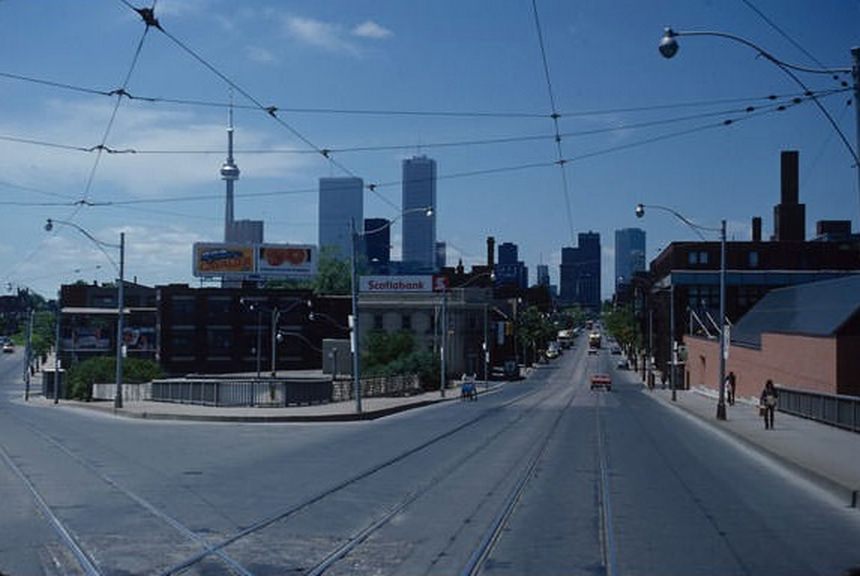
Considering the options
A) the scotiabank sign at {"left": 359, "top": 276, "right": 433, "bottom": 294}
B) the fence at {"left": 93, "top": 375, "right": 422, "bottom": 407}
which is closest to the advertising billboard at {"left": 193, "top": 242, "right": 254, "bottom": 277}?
the scotiabank sign at {"left": 359, "top": 276, "right": 433, "bottom": 294}

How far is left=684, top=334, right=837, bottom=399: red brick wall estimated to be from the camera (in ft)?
139

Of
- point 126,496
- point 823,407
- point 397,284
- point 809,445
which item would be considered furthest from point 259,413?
point 397,284

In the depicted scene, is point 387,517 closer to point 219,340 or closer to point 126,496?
point 126,496

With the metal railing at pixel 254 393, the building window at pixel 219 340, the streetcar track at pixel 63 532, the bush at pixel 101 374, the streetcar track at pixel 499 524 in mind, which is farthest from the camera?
the building window at pixel 219 340

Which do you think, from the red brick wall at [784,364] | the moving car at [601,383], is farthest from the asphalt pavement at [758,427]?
the moving car at [601,383]

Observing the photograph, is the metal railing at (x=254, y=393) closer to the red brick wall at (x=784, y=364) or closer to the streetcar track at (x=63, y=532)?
the red brick wall at (x=784, y=364)

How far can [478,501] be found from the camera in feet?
54.2

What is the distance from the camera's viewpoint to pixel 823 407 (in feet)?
122

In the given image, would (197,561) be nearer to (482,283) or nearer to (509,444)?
(509,444)

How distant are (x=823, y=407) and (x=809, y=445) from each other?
34.2 feet

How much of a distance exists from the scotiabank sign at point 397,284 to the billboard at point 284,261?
1297 cm

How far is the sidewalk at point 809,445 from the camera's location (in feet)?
63.2

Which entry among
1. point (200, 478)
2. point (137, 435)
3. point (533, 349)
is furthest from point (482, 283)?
point (200, 478)

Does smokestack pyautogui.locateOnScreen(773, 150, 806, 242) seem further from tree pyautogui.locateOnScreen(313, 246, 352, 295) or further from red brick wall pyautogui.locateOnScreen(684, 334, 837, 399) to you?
tree pyautogui.locateOnScreen(313, 246, 352, 295)
